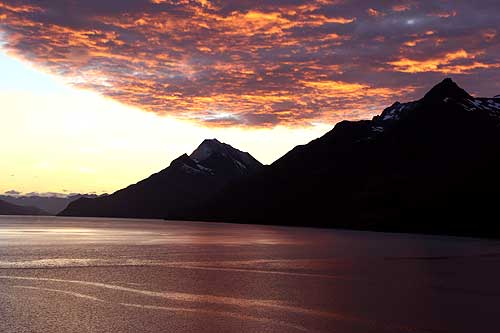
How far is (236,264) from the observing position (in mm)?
74500

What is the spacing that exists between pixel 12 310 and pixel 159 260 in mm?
42636

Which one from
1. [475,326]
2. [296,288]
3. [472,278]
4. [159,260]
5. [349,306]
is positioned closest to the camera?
[475,326]

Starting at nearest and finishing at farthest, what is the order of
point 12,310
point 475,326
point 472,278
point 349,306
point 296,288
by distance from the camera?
point 475,326
point 12,310
point 349,306
point 296,288
point 472,278

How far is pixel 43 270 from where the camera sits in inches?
2456

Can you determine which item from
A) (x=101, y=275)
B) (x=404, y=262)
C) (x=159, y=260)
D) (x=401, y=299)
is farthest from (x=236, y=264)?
(x=401, y=299)

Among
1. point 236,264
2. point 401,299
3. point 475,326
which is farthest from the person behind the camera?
point 236,264

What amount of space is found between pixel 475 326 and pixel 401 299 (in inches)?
418

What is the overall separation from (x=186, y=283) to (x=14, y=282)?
643 inches

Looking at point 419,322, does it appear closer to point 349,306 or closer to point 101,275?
point 349,306

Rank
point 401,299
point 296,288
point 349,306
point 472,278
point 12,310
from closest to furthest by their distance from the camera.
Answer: point 12,310, point 349,306, point 401,299, point 296,288, point 472,278

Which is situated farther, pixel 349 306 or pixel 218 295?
pixel 218 295

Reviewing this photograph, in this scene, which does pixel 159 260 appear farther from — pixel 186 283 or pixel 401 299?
pixel 401 299

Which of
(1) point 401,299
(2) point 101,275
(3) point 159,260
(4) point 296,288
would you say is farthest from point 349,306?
(3) point 159,260

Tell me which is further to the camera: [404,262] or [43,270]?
[404,262]
